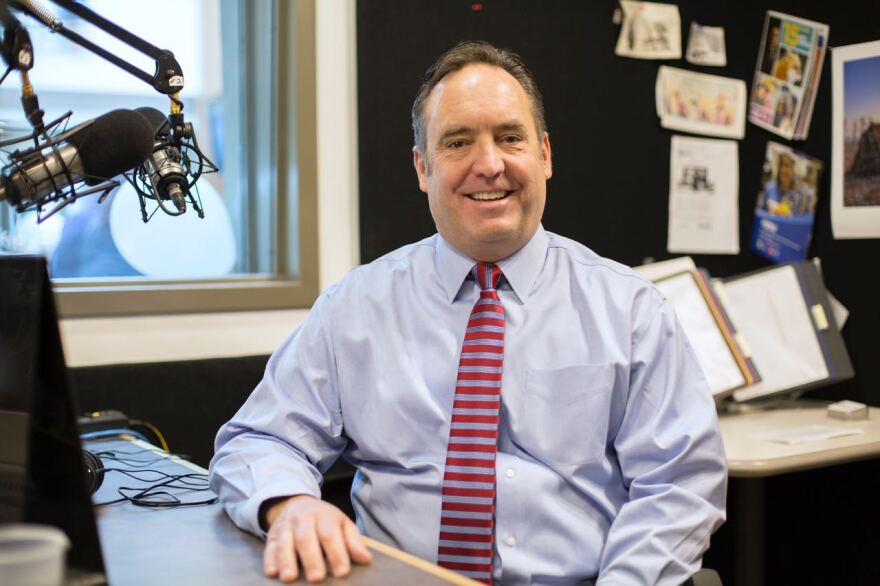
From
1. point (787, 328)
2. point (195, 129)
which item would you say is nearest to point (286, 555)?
point (195, 129)

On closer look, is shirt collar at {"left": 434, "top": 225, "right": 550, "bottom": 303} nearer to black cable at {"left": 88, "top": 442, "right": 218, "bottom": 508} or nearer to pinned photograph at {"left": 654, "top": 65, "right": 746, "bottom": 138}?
black cable at {"left": 88, "top": 442, "right": 218, "bottom": 508}

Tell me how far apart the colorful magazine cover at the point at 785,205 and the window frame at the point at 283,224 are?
5.10 feet

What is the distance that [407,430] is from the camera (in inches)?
57.9

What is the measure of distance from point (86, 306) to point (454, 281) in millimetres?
967

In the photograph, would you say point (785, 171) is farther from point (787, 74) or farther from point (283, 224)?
point (283, 224)

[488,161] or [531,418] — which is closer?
[531,418]

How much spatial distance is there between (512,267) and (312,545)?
71 cm

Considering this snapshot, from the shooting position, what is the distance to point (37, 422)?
808mm

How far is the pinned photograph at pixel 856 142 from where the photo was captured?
264 cm

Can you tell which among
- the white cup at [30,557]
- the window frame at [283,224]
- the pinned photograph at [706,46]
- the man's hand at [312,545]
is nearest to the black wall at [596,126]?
the pinned photograph at [706,46]

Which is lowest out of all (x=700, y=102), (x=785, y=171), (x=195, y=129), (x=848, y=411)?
(x=848, y=411)

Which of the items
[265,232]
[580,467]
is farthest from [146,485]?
[265,232]

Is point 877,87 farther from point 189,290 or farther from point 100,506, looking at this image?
point 100,506

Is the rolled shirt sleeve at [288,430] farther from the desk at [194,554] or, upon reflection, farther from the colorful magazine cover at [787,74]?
the colorful magazine cover at [787,74]
